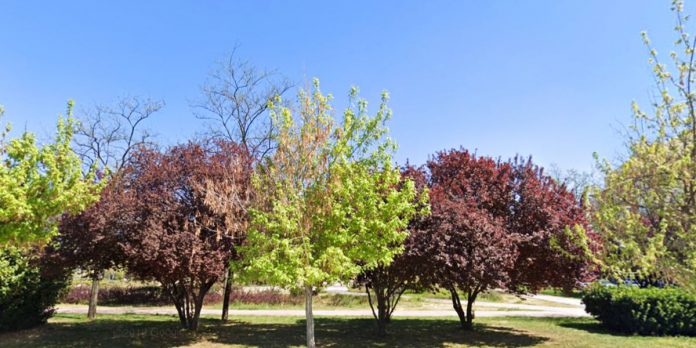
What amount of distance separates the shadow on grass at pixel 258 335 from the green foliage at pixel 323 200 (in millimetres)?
4127

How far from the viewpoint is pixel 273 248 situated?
9.01 metres

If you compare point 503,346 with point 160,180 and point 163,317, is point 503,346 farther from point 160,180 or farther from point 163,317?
point 163,317

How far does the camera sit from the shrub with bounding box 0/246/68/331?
1249 cm

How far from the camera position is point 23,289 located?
12906mm

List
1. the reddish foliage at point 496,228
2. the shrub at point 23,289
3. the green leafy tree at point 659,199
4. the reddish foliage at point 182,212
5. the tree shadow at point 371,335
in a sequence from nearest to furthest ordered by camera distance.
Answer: the green leafy tree at point 659,199 < the reddish foliage at point 182,212 < the reddish foliage at point 496,228 < the tree shadow at point 371,335 < the shrub at point 23,289

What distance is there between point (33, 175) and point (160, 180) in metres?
3.33

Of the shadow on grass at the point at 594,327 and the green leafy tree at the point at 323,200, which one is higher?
the green leafy tree at the point at 323,200

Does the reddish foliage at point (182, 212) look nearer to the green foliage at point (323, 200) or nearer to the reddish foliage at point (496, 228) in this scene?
the green foliage at point (323, 200)

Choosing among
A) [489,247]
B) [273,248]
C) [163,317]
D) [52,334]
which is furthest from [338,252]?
[163,317]

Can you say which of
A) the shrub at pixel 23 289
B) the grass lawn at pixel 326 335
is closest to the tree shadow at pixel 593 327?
the grass lawn at pixel 326 335

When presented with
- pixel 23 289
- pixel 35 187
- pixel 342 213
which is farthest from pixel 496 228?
pixel 23 289

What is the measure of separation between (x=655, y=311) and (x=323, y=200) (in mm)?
11184

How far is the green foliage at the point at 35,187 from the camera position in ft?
26.3

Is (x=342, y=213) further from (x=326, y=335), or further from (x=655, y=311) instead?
(x=655, y=311)
